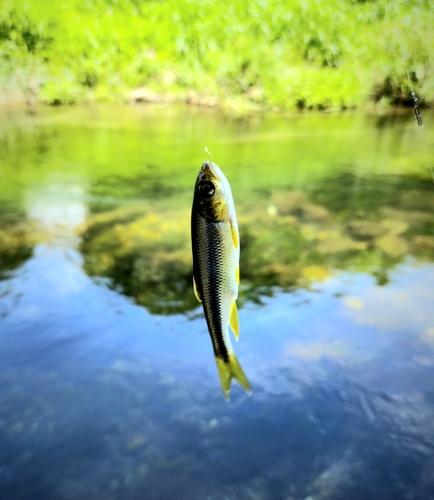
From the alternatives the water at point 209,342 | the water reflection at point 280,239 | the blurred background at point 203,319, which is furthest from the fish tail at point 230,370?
the water reflection at point 280,239

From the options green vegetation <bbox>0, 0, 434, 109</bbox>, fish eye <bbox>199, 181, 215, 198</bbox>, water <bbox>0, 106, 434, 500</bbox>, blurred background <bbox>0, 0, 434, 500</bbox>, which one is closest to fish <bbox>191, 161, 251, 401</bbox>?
fish eye <bbox>199, 181, 215, 198</bbox>

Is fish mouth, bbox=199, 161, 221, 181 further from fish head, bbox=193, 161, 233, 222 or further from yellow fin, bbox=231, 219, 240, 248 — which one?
yellow fin, bbox=231, 219, 240, 248

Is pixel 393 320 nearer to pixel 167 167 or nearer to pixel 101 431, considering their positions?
pixel 101 431

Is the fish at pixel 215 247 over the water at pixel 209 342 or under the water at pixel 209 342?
over

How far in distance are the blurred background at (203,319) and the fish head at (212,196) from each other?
3.58ft

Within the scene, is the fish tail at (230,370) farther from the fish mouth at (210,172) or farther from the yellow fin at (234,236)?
the fish mouth at (210,172)

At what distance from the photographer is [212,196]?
1215 millimetres

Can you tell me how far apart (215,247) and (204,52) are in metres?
16.0

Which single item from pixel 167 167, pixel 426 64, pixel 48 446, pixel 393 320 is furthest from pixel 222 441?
pixel 426 64

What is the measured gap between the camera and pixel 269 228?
6.49 metres

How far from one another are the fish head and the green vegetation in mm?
15038

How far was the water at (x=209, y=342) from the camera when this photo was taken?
115 inches

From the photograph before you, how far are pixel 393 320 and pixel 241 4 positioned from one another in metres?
14.3

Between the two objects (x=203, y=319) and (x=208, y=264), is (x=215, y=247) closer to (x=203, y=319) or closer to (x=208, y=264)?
(x=208, y=264)
